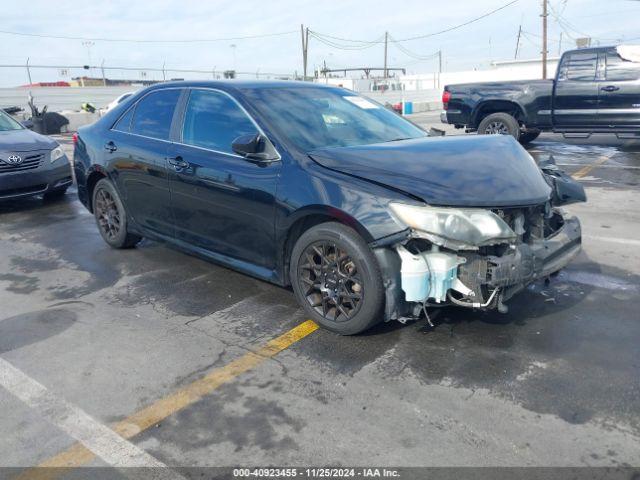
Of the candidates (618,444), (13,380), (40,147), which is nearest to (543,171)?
(618,444)

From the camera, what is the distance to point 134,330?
3848mm

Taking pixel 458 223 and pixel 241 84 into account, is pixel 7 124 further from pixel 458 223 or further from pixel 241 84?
pixel 458 223

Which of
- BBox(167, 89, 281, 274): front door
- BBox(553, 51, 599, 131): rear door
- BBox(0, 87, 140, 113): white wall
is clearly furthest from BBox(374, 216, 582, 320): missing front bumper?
BBox(0, 87, 140, 113): white wall

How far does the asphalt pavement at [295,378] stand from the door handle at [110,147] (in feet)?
4.14

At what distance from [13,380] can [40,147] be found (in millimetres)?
5573

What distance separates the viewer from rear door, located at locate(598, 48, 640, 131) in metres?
11.0

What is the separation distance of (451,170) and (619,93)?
9.66 metres

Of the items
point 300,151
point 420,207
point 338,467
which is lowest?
point 338,467

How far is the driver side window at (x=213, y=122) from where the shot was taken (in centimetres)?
410

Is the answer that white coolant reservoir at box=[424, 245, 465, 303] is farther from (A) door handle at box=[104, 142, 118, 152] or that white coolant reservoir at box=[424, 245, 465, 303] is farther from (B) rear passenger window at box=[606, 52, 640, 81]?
(B) rear passenger window at box=[606, 52, 640, 81]

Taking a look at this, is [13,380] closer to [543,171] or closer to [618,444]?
[618,444]

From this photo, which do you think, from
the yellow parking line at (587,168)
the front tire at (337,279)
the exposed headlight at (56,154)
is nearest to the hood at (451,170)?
the front tire at (337,279)

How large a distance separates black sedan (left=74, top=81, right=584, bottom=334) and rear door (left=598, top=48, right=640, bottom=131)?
8326mm

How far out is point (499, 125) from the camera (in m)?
12.0
